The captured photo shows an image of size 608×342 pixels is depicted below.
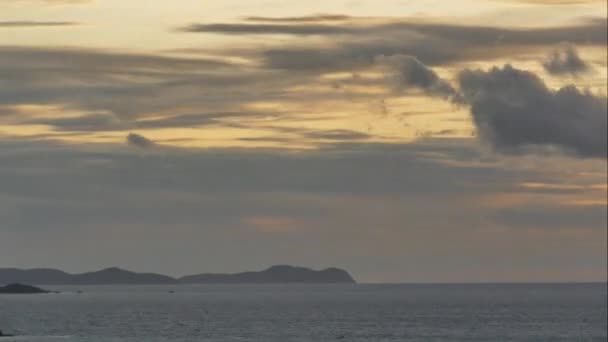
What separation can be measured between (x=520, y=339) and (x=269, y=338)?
123 feet

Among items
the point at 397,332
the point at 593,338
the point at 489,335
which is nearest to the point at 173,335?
the point at 397,332

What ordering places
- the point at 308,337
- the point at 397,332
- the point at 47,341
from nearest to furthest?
the point at 47,341 → the point at 308,337 → the point at 397,332

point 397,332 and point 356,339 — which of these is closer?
point 356,339

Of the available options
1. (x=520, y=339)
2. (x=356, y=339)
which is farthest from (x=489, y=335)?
(x=356, y=339)

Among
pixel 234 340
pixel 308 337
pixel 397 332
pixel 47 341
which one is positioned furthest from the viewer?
pixel 397 332

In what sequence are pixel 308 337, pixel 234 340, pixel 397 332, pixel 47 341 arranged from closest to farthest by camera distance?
pixel 47 341, pixel 234 340, pixel 308 337, pixel 397 332

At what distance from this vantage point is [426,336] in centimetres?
18975

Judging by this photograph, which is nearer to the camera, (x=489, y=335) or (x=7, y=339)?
(x=7, y=339)

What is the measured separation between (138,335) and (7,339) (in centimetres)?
2462

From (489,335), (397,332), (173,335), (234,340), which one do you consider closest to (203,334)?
(173,335)

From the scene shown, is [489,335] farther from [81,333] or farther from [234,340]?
[81,333]

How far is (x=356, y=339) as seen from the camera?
183 m

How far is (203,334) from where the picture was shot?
190125 millimetres

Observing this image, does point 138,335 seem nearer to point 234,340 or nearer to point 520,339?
point 234,340
